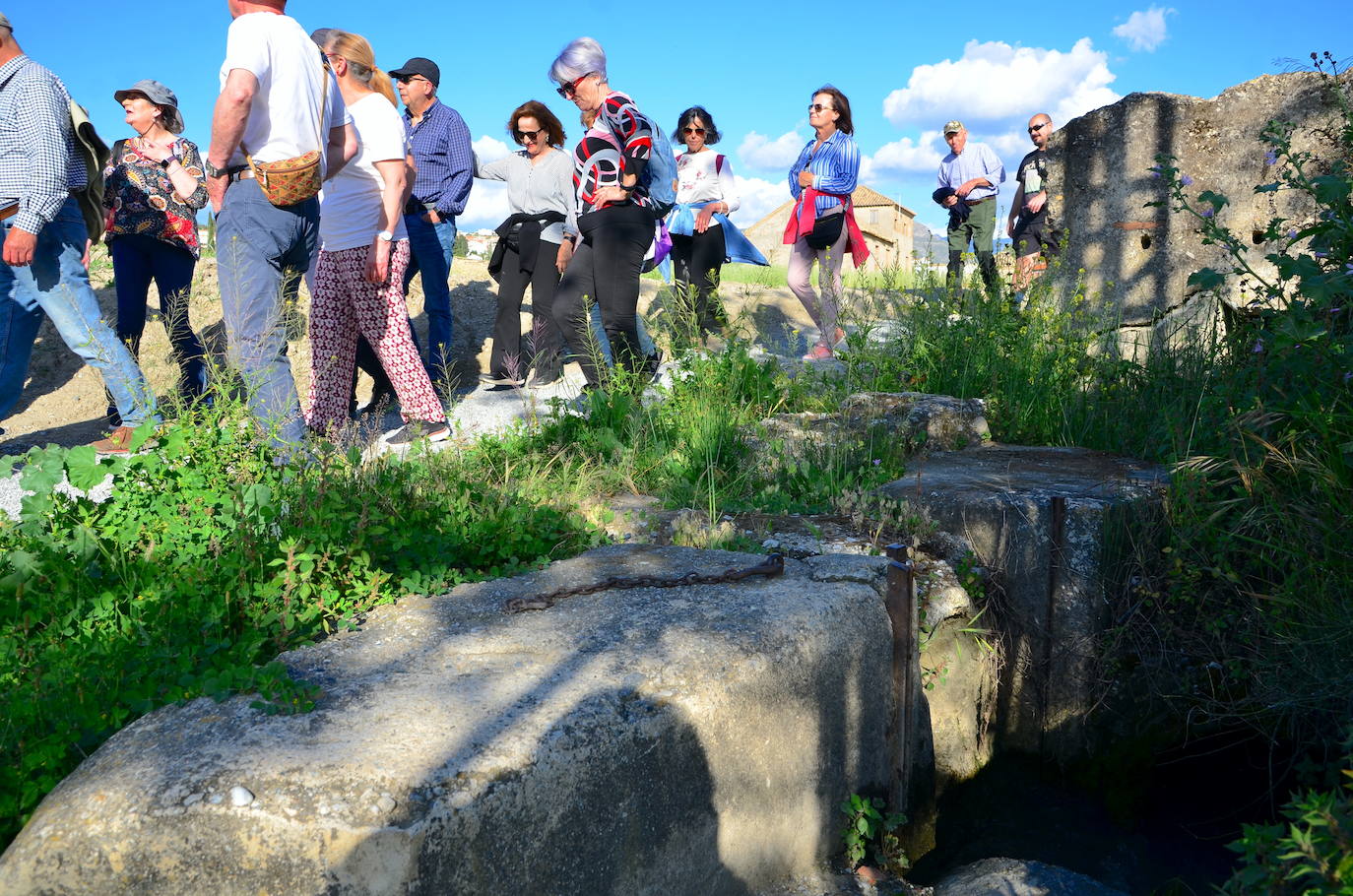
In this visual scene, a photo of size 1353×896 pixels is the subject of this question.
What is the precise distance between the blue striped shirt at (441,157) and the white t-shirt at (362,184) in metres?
1.84

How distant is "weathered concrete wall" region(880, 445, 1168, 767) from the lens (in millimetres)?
3332

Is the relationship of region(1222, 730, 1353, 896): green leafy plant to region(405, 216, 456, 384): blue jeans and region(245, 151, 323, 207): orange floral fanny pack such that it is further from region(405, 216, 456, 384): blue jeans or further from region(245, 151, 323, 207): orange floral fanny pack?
region(405, 216, 456, 384): blue jeans

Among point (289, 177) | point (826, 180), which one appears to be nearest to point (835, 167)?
point (826, 180)

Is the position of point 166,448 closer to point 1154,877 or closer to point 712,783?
point 712,783

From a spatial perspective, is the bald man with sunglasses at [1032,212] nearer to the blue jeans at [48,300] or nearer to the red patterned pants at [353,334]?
the red patterned pants at [353,334]

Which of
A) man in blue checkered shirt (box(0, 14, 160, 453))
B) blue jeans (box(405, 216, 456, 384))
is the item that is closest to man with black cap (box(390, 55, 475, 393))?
blue jeans (box(405, 216, 456, 384))

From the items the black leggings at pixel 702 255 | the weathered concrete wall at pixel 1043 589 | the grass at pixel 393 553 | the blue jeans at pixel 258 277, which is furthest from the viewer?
the black leggings at pixel 702 255

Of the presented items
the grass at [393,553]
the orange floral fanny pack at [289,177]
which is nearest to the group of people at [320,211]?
the orange floral fanny pack at [289,177]

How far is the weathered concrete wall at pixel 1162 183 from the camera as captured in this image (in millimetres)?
6211

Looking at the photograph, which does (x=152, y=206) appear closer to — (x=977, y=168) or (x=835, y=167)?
(x=835, y=167)

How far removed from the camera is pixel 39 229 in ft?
14.1

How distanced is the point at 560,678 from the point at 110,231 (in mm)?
4427

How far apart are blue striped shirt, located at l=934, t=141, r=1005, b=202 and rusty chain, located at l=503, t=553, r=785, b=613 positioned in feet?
20.7

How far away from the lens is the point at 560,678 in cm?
209
